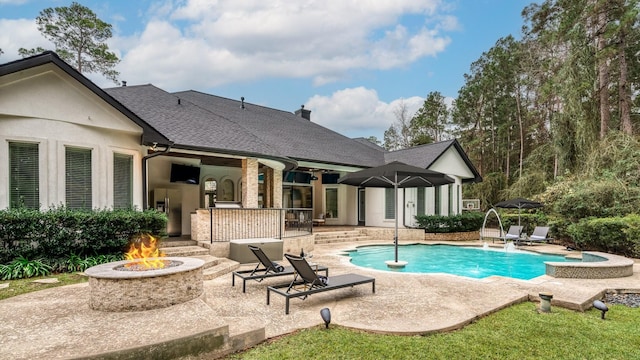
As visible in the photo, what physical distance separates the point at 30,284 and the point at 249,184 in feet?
24.2

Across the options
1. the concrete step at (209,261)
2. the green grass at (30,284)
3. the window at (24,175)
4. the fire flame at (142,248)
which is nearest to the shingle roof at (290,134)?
the concrete step at (209,261)

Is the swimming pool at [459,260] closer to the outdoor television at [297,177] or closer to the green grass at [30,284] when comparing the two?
the outdoor television at [297,177]

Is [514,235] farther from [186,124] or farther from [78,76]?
[78,76]

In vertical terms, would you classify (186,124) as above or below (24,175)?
above

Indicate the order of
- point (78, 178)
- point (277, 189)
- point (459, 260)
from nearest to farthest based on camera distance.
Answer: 1. point (78, 178)
2. point (459, 260)
3. point (277, 189)

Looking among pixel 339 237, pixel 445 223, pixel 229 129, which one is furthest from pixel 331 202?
pixel 229 129

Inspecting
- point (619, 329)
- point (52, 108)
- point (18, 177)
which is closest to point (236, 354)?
point (619, 329)

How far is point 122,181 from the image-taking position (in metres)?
10.6

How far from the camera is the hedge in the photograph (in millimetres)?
7871

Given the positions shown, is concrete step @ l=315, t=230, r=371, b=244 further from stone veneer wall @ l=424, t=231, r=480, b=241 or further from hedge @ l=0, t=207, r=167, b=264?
hedge @ l=0, t=207, r=167, b=264

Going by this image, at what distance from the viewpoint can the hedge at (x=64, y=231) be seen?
310 inches

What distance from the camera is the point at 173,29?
1962cm

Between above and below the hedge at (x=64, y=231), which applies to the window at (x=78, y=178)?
above

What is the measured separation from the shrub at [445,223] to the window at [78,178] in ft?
51.6
